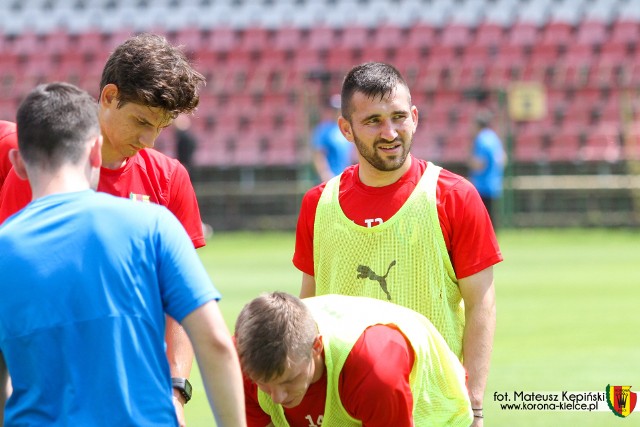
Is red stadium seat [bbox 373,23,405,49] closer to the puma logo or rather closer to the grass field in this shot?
the grass field

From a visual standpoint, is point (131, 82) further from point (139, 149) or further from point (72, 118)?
point (72, 118)

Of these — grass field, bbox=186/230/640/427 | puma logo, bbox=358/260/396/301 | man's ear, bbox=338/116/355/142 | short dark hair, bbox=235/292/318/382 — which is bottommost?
grass field, bbox=186/230/640/427

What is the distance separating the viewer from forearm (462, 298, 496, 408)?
4547mm

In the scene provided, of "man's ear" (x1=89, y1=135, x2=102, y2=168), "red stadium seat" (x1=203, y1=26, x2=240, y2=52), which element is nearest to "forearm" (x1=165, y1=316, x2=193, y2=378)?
"man's ear" (x1=89, y1=135, x2=102, y2=168)

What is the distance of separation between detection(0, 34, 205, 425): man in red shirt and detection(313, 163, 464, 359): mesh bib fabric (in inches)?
31.4

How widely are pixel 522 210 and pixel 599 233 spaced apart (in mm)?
1679

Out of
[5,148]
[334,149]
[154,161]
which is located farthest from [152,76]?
[334,149]

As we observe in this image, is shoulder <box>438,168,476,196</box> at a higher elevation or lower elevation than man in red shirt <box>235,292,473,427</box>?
higher

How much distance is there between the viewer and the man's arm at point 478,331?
4.55 meters

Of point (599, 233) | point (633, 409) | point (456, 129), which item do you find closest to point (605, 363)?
point (633, 409)

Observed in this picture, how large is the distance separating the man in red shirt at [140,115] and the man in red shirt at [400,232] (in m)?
0.80

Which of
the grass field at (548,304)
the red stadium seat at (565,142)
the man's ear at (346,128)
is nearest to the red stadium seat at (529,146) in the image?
the red stadium seat at (565,142)

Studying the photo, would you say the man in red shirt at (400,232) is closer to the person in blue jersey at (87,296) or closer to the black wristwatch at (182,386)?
the black wristwatch at (182,386)

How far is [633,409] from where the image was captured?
6.82m
